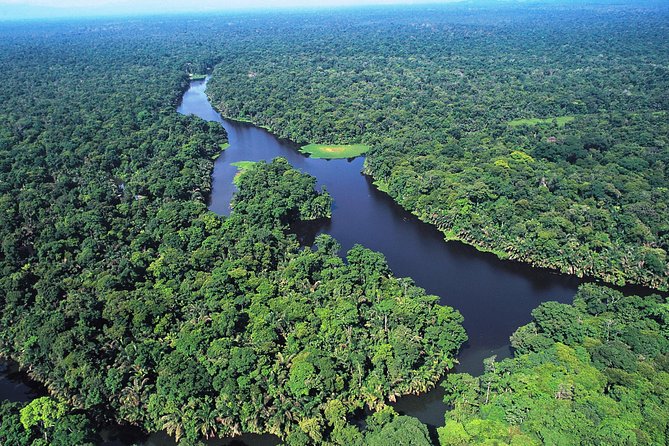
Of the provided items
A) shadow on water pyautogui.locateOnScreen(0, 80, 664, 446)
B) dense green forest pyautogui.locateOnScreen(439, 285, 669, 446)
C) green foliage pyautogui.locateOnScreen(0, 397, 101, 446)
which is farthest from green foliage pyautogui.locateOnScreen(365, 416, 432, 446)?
green foliage pyautogui.locateOnScreen(0, 397, 101, 446)

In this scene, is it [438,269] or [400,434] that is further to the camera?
[438,269]

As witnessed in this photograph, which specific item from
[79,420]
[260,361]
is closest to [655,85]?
[260,361]

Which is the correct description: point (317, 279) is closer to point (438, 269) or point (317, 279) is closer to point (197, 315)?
point (197, 315)

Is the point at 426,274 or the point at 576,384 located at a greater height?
the point at 576,384

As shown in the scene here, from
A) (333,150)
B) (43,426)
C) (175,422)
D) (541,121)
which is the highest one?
(43,426)

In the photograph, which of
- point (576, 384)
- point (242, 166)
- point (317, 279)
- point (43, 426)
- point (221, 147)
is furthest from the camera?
point (221, 147)

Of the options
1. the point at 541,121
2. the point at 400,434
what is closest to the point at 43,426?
the point at 400,434

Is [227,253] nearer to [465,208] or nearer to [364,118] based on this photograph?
[465,208]
